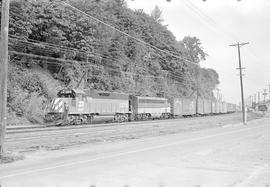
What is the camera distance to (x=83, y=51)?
46.9 meters

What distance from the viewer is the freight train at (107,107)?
108ft

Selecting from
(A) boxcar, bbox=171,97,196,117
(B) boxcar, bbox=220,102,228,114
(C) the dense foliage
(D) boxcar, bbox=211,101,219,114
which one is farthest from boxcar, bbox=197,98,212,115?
(B) boxcar, bbox=220,102,228,114

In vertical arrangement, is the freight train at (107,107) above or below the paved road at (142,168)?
above

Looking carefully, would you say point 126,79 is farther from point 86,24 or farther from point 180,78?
point 180,78

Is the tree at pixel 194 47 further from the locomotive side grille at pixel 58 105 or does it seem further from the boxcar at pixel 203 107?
the locomotive side grille at pixel 58 105

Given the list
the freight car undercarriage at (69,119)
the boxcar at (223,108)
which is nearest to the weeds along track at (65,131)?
the freight car undercarriage at (69,119)

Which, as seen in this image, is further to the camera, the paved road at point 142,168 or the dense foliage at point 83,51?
the dense foliage at point 83,51

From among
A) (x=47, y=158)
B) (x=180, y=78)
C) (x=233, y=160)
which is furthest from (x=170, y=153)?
(x=180, y=78)

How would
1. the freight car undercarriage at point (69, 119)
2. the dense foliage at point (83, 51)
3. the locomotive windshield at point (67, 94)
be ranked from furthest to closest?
the dense foliage at point (83, 51), the locomotive windshield at point (67, 94), the freight car undercarriage at point (69, 119)

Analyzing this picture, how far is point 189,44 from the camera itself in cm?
11456

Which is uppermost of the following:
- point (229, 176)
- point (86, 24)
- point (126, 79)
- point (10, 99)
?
point (86, 24)

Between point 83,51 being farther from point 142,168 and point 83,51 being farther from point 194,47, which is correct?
point 194,47

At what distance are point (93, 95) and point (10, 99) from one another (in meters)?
8.16

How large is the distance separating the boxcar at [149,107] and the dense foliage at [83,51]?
703 centimetres
